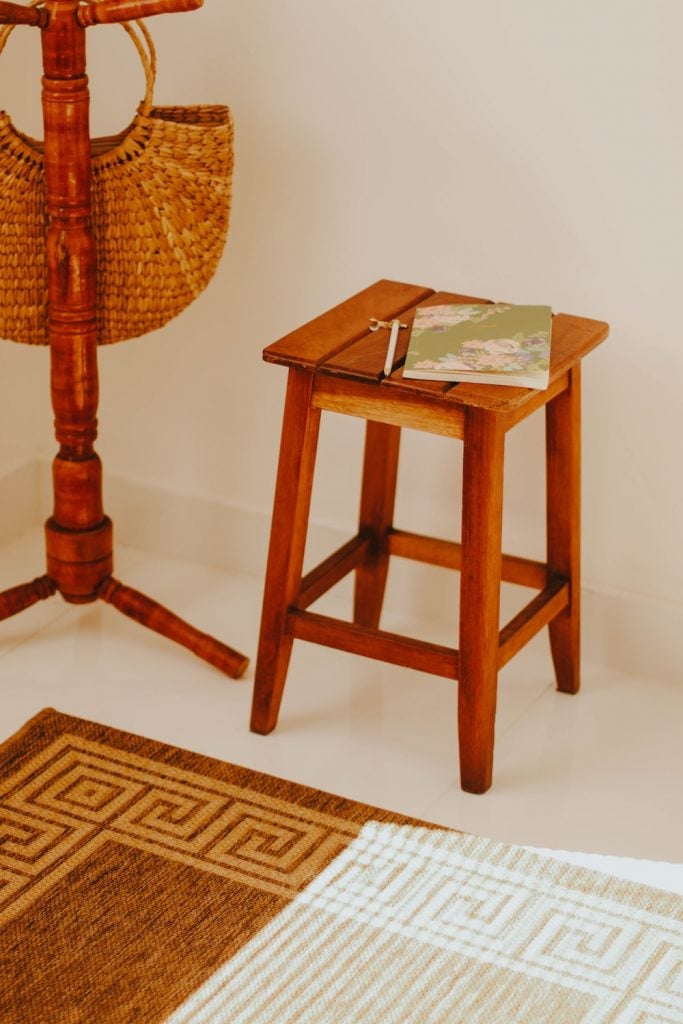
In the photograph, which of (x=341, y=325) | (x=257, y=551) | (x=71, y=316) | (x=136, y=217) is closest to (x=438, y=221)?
(x=341, y=325)

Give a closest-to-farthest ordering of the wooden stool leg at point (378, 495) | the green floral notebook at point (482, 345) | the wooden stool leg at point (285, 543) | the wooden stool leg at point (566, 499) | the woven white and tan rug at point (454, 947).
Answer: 1. the woven white and tan rug at point (454, 947)
2. the green floral notebook at point (482, 345)
3. the wooden stool leg at point (285, 543)
4. the wooden stool leg at point (566, 499)
5. the wooden stool leg at point (378, 495)

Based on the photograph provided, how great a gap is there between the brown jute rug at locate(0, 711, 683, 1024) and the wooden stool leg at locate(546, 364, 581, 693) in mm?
433

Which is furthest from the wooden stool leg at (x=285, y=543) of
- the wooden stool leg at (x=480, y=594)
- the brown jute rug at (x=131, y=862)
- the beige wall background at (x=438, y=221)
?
the beige wall background at (x=438, y=221)

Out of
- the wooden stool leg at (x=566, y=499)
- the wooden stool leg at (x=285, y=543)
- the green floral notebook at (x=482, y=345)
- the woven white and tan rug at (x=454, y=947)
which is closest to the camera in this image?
the woven white and tan rug at (x=454, y=947)

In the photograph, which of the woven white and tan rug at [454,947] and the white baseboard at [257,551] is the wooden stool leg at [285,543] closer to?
the woven white and tan rug at [454,947]

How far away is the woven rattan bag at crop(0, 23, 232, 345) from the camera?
2203 millimetres

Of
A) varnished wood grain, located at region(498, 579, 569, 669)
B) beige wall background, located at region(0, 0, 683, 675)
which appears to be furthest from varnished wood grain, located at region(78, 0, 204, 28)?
varnished wood grain, located at region(498, 579, 569, 669)

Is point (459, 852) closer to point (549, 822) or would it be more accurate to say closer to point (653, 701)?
point (549, 822)

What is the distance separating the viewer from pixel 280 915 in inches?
73.1

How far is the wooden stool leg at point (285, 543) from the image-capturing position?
2.06 meters

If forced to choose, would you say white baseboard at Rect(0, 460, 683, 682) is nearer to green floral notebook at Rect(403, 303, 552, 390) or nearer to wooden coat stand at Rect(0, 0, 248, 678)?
wooden coat stand at Rect(0, 0, 248, 678)

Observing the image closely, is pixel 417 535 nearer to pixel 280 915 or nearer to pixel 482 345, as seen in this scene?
pixel 482 345

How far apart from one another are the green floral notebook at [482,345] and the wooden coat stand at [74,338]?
51 centimetres

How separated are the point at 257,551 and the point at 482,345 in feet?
2.78
